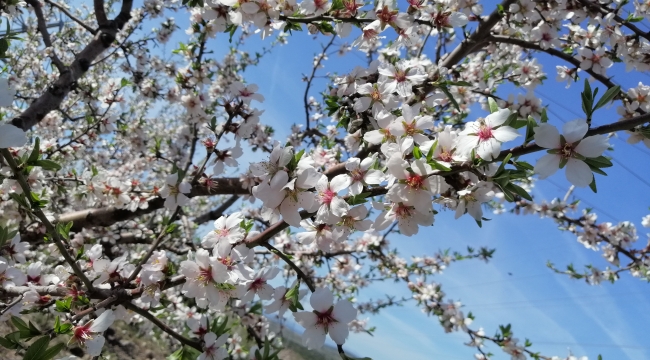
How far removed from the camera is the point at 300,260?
382 centimetres

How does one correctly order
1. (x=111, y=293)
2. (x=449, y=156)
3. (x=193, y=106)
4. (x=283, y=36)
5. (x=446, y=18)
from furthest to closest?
1. (x=283, y=36)
2. (x=193, y=106)
3. (x=446, y=18)
4. (x=111, y=293)
5. (x=449, y=156)

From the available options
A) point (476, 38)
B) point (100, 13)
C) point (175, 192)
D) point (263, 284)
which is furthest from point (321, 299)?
point (100, 13)

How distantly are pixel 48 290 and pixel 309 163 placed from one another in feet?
3.91

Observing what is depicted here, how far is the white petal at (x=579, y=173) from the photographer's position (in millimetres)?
913

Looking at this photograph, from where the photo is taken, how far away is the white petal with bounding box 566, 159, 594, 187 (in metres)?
0.91

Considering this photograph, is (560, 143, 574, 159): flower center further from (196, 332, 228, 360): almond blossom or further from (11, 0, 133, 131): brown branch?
(11, 0, 133, 131): brown branch

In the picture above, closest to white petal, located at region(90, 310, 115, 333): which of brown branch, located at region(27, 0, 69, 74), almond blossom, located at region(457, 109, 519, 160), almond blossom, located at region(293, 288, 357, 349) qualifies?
almond blossom, located at region(293, 288, 357, 349)

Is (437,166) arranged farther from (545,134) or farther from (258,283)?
(258,283)

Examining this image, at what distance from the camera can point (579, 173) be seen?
918 millimetres

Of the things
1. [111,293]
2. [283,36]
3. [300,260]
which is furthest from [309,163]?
[283,36]

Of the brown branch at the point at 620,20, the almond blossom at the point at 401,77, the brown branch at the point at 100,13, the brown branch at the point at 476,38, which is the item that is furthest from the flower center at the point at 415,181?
the brown branch at the point at 100,13

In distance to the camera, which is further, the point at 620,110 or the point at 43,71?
the point at 43,71

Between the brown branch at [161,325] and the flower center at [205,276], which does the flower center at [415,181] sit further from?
the brown branch at [161,325]

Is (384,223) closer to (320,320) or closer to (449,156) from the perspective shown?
(449,156)
